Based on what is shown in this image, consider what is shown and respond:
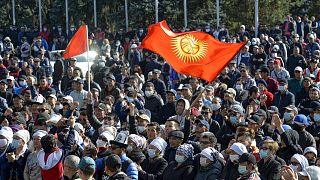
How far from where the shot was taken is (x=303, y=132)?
12852 mm

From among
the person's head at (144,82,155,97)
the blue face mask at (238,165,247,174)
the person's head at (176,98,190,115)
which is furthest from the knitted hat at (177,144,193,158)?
the person's head at (144,82,155,97)

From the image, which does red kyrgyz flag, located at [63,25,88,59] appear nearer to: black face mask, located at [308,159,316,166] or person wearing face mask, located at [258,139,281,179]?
black face mask, located at [308,159,316,166]

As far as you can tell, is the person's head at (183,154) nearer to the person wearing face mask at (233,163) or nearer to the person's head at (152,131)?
the person wearing face mask at (233,163)

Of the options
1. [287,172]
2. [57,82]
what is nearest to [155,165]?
[287,172]

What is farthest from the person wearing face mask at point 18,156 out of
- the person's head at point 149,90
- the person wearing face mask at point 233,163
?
the person's head at point 149,90

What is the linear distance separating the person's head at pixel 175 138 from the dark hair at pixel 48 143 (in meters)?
1.53

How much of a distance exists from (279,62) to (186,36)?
553cm

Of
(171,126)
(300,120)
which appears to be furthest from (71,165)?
(300,120)

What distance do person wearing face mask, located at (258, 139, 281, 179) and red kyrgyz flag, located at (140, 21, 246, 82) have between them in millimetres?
2761

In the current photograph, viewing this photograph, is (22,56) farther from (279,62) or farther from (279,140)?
(279,140)

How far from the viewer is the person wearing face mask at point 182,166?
35.7 feet

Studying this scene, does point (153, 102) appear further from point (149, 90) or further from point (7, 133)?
point (7, 133)

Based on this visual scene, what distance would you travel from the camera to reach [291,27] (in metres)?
29.7

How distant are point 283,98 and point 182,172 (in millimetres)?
5985
